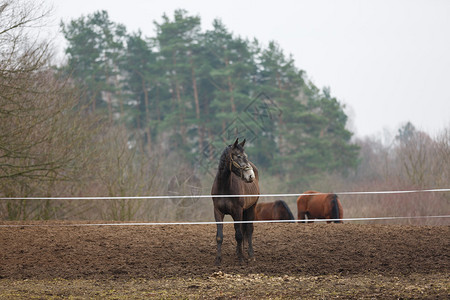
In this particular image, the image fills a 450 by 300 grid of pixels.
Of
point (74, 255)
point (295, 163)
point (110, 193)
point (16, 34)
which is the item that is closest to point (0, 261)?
point (74, 255)

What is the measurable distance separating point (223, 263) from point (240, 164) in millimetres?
1942

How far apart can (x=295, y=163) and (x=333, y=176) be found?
3152mm

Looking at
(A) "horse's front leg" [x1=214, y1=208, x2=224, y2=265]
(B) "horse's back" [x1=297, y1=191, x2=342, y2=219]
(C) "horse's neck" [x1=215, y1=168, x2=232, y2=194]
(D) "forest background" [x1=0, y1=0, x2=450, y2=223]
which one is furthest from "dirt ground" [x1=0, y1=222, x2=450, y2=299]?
(D) "forest background" [x1=0, y1=0, x2=450, y2=223]

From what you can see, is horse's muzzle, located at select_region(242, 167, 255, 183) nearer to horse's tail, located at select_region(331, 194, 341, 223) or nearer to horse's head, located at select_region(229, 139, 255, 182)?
horse's head, located at select_region(229, 139, 255, 182)

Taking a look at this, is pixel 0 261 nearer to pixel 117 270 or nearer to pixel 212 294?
pixel 117 270

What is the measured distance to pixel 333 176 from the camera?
40.4 m

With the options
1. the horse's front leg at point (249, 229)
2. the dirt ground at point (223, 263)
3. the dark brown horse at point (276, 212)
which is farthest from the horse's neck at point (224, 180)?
the dark brown horse at point (276, 212)

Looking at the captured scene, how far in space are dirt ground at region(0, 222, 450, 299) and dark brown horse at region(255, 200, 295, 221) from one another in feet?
9.89

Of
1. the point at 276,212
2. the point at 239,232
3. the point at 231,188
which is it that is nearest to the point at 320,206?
the point at 276,212

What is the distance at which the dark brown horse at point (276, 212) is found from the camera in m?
16.8

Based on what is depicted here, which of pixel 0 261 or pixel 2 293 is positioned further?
pixel 0 261

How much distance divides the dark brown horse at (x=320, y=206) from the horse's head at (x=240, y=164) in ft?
25.7

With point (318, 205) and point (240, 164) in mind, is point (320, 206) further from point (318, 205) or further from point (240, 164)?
point (240, 164)

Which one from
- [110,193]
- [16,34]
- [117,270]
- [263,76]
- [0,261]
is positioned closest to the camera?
[117,270]
